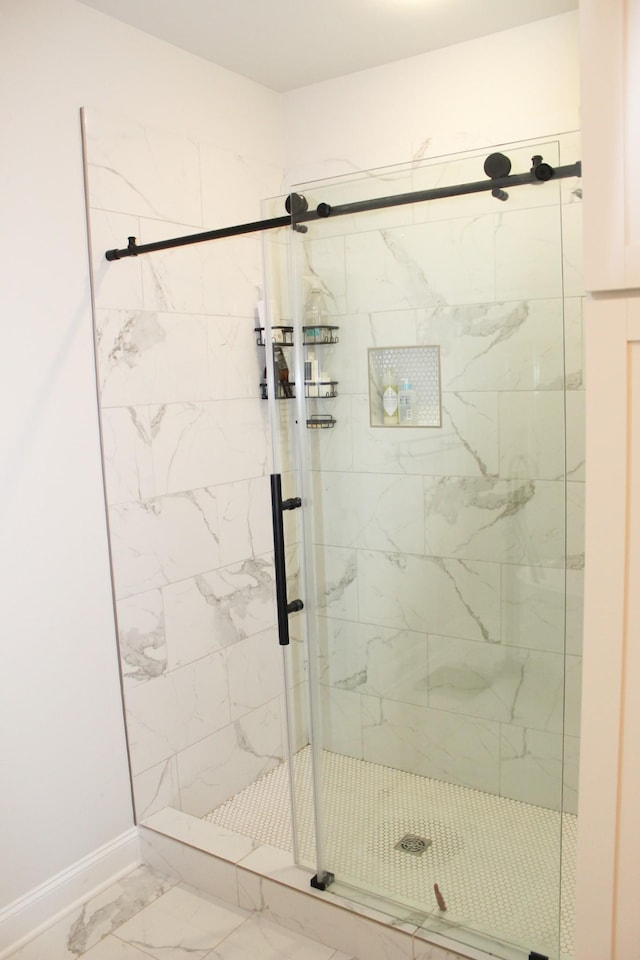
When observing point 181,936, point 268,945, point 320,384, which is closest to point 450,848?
point 268,945

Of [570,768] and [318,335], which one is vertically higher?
[318,335]

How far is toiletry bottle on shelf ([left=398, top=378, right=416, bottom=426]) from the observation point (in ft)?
6.28

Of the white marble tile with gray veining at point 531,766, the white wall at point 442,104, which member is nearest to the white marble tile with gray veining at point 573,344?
the white marble tile with gray veining at point 531,766

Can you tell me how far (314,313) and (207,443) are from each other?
809 mm

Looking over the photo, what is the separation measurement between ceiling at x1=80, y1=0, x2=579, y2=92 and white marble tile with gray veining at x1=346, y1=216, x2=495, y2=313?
0.86 meters

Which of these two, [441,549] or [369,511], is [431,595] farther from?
[369,511]

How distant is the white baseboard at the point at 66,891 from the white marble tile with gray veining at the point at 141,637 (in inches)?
20.3

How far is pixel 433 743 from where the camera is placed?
6.53 feet

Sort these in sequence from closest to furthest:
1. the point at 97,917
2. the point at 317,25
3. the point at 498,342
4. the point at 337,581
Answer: the point at 498,342
the point at 337,581
the point at 97,917
the point at 317,25

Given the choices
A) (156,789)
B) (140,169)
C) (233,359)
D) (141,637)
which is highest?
(140,169)

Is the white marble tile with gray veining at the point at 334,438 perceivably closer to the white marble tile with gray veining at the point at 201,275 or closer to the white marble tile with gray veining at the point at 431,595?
the white marble tile with gray veining at the point at 431,595

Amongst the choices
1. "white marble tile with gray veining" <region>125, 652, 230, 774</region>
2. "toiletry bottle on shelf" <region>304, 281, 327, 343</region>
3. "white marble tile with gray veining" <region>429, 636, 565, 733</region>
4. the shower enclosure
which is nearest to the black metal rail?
the shower enclosure

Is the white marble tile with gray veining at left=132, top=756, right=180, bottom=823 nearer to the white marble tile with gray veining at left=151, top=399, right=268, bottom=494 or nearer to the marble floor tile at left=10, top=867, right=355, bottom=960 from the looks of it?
the marble floor tile at left=10, top=867, right=355, bottom=960

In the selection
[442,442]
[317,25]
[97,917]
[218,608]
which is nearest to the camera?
[442,442]
